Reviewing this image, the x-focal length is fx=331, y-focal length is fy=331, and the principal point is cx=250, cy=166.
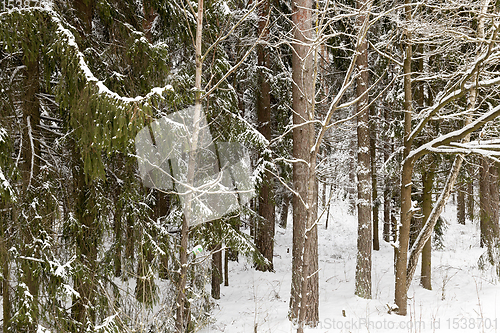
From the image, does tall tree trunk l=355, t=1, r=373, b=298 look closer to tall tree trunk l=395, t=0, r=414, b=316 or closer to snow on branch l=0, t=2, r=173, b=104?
tall tree trunk l=395, t=0, r=414, b=316

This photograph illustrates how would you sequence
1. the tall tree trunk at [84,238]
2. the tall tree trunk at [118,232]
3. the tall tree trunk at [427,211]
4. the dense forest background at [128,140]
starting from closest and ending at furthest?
the dense forest background at [128,140] → the tall tree trunk at [84,238] → the tall tree trunk at [118,232] → the tall tree trunk at [427,211]

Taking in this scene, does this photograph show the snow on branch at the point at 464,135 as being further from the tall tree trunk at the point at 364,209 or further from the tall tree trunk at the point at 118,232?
the tall tree trunk at the point at 118,232

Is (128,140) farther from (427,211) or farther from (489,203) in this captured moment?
(489,203)

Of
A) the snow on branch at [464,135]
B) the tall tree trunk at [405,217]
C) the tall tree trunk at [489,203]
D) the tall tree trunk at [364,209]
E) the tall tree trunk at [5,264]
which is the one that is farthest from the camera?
the tall tree trunk at [489,203]

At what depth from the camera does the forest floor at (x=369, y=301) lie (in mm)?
4996

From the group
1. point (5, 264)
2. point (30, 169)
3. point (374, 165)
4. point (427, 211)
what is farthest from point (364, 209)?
point (5, 264)

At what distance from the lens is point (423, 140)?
745 cm

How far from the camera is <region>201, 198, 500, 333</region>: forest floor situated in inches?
197

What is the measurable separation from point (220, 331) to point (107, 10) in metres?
5.56

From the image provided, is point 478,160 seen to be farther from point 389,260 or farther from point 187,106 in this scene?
point 187,106

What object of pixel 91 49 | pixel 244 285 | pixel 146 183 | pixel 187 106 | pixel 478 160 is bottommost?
pixel 244 285

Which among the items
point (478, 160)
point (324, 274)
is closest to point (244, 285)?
point (324, 274)

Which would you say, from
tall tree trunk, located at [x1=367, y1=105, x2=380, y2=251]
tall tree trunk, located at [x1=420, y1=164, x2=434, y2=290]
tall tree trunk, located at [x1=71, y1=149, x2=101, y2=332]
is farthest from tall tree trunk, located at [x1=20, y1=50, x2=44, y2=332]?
Answer: tall tree trunk, located at [x1=367, y1=105, x2=380, y2=251]

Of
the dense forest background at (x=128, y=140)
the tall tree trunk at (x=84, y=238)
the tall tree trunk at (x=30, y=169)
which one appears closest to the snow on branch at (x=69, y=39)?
the dense forest background at (x=128, y=140)
